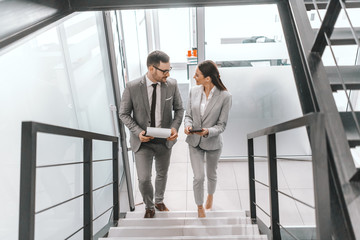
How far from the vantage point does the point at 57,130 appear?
1.40 meters

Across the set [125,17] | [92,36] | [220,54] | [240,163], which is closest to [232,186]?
[240,163]

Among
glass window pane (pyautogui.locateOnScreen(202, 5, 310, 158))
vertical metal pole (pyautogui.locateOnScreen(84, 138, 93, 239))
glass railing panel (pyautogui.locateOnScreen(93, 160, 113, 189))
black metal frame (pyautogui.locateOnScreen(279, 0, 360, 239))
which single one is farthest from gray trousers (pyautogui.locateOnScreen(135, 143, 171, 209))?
glass window pane (pyautogui.locateOnScreen(202, 5, 310, 158))

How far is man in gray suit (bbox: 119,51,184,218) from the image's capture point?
2757 millimetres

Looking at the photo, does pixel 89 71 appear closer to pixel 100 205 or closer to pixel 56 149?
pixel 56 149

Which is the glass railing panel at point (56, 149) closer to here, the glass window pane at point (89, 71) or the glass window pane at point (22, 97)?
the glass window pane at point (22, 97)

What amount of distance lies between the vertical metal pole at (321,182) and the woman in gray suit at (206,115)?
1.64m

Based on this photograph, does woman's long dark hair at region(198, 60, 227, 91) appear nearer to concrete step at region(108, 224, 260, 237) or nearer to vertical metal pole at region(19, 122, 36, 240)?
concrete step at region(108, 224, 260, 237)

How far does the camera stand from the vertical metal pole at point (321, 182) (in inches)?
44.3

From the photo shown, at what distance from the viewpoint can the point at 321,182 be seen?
3.71ft

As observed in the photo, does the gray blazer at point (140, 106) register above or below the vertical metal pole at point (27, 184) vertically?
above

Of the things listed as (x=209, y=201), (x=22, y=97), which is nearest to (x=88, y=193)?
(x=22, y=97)

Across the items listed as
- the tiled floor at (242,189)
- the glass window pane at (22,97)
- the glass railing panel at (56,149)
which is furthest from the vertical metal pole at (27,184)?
A: the tiled floor at (242,189)

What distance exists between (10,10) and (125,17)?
139 inches

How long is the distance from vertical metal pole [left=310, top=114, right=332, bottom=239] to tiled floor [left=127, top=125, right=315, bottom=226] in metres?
2.47
